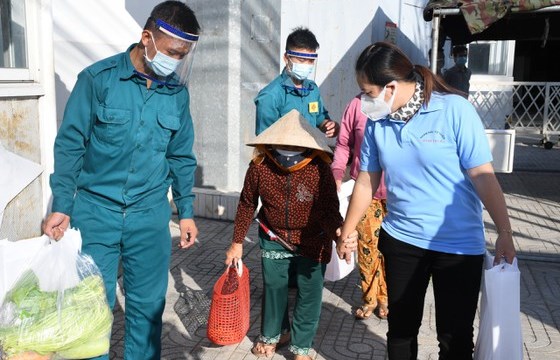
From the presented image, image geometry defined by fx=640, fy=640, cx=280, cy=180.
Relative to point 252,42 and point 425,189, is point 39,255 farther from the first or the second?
point 252,42

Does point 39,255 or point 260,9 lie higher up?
point 260,9

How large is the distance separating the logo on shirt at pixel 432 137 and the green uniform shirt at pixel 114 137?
3.93 ft

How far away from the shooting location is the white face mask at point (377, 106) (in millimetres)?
2775

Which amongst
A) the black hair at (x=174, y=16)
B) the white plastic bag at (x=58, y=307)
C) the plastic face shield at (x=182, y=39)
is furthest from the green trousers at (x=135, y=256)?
the black hair at (x=174, y=16)

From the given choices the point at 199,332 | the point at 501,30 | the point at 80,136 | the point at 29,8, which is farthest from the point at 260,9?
the point at 80,136

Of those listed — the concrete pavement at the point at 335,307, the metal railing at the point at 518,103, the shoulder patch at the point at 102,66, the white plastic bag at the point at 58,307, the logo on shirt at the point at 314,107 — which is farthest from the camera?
the metal railing at the point at 518,103

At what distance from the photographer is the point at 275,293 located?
3748 millimetres

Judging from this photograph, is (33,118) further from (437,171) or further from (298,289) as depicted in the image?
(437,171)

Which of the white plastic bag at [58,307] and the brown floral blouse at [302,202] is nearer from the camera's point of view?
the white plastic bag at [58,307]

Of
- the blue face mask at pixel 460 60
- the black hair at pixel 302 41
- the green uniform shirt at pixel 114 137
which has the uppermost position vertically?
the blue face mask at pixel 460 60

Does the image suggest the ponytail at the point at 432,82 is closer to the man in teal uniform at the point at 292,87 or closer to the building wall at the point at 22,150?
the man in teal uniform at the point at 292,87

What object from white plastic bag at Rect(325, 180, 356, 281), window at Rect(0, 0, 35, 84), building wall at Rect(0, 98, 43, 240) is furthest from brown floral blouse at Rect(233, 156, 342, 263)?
window at Rect(0, 0, 35, 84)

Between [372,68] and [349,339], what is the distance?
2060mm

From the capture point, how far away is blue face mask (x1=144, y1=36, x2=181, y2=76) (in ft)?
9.70
